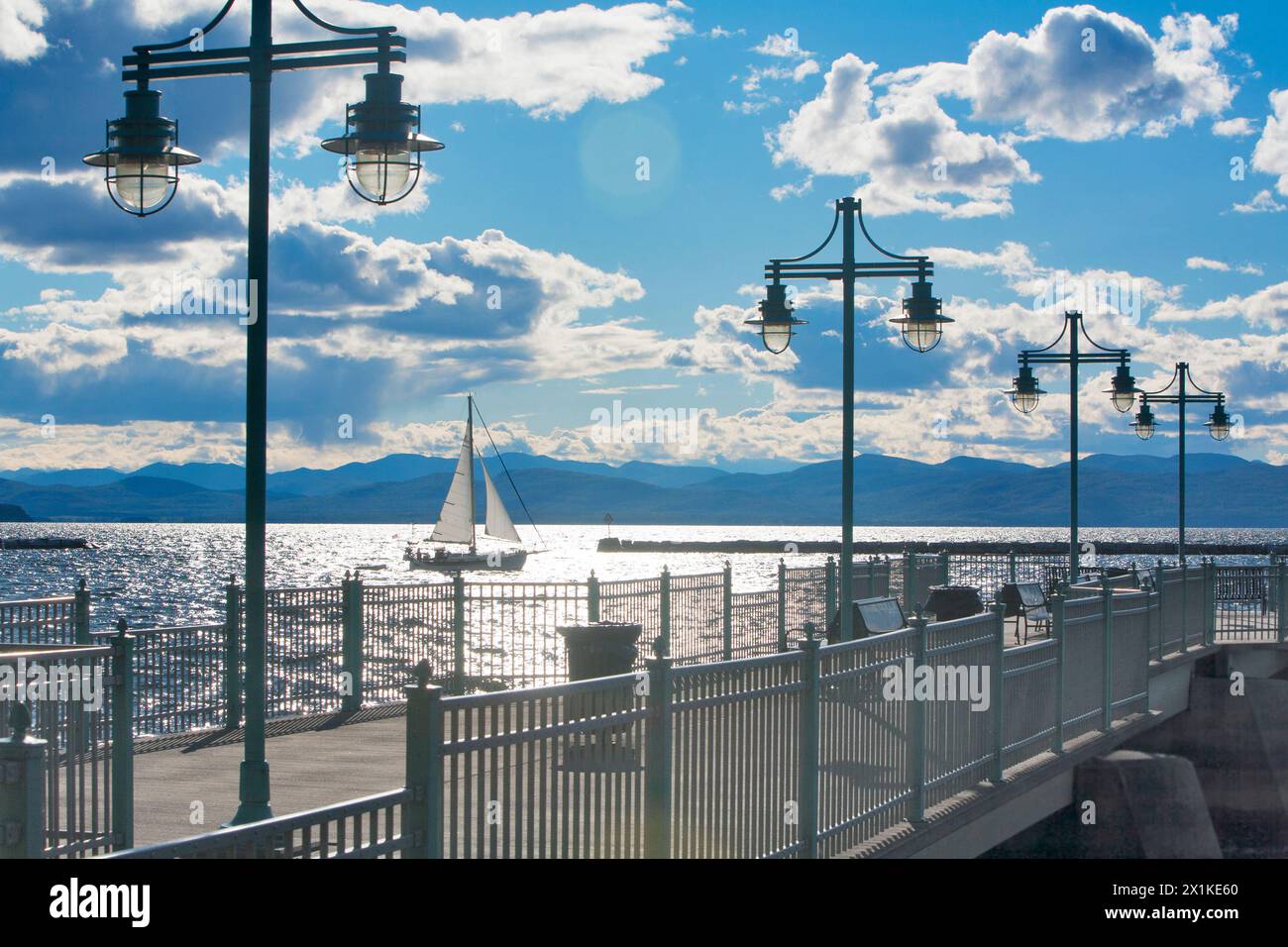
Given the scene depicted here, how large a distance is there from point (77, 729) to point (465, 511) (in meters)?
104

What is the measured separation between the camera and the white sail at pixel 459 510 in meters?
107

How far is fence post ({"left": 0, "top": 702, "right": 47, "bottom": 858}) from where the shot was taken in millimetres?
6254

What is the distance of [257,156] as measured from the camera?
10422 mm

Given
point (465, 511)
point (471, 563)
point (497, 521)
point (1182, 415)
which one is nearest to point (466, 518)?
point (465, 511)

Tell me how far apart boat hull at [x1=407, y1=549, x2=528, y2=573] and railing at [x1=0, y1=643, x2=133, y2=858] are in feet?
371

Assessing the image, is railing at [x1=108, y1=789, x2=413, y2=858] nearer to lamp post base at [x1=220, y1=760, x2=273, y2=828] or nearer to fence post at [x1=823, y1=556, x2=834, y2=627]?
lamp post base at [x1=220, y1=760, x2=273, y2=828]

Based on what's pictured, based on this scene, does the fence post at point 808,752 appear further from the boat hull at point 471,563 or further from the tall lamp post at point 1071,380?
the boat hull at point 471,563

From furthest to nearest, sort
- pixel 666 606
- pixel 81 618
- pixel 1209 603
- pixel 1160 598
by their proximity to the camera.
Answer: pixel 1209 603, pixel 1160 598, pixel 666 606, pixel 81 618

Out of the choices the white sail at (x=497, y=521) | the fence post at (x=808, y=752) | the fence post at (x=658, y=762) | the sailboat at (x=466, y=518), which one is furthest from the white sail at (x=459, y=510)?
the fence post at (x=658, y=762)

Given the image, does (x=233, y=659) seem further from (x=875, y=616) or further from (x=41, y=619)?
(x=875, y=616)

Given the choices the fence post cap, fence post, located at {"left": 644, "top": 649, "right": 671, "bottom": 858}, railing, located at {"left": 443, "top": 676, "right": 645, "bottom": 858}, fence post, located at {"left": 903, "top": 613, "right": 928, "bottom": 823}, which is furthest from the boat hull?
the fence post cap

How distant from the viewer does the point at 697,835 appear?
833 centimetres
